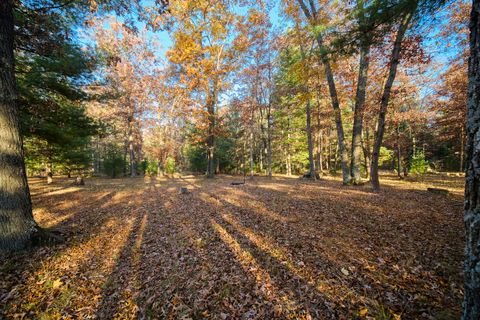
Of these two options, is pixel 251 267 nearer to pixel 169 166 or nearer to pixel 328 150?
pixel 169 166

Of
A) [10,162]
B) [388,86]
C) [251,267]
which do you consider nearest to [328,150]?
[388,86]

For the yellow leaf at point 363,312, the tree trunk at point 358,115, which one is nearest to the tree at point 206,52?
the tree trunk at point 358,115

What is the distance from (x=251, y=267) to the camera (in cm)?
330

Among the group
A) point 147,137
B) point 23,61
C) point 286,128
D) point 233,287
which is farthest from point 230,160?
point 233,287

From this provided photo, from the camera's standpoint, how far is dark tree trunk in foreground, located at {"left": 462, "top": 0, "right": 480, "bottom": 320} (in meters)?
1.65

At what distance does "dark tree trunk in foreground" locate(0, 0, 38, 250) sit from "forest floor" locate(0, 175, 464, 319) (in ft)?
1.56

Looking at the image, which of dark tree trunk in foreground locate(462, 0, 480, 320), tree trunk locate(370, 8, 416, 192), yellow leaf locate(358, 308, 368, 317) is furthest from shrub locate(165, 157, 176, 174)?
dark tree trunk in foreground locate(462, 0, 480, 320)

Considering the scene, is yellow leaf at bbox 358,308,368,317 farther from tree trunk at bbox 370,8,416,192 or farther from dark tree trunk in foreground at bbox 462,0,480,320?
tree trunk at bbox 370,8,416,192

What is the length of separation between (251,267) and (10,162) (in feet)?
17.1

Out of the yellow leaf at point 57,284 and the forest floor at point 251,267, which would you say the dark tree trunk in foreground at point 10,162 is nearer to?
the forest floor at point 251,267

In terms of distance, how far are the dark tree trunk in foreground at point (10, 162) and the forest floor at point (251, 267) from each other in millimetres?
475

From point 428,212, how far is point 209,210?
664 cm

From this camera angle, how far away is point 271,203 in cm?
693

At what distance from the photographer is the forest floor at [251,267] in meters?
2.50
